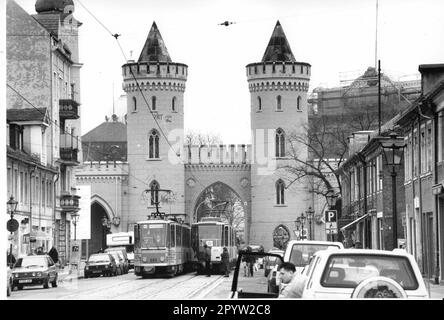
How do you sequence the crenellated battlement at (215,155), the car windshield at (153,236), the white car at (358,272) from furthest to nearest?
the crenellated battlement at (215,155), the car windshield at (153,236), the white car at (358,272)

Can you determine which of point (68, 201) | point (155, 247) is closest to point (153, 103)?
point (68, 201)

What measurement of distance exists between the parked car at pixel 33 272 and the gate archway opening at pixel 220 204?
68634 mm

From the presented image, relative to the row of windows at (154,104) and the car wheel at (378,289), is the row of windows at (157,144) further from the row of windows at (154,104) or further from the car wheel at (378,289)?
the car wheel at (378,289)

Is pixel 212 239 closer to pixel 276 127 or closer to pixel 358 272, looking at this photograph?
pixel 358 272

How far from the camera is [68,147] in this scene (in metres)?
46.6

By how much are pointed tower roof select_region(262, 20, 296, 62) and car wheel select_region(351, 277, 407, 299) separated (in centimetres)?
8477

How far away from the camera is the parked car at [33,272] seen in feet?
102

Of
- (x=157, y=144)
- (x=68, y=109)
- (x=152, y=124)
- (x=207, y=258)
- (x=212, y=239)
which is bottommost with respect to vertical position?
(x=207, y=258)

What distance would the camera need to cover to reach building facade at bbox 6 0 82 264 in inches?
1625

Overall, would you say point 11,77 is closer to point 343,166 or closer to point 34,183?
point 34,183

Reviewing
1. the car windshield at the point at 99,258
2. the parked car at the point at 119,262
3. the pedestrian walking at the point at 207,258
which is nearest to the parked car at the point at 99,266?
the car windshield at the point at 99,258

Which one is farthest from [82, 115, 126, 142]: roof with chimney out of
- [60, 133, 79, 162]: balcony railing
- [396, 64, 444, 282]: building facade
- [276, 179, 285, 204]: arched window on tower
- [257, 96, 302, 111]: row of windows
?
[396, 64, 444, 282]: building facade

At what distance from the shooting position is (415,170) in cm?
3403

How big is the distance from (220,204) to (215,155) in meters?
6.01
